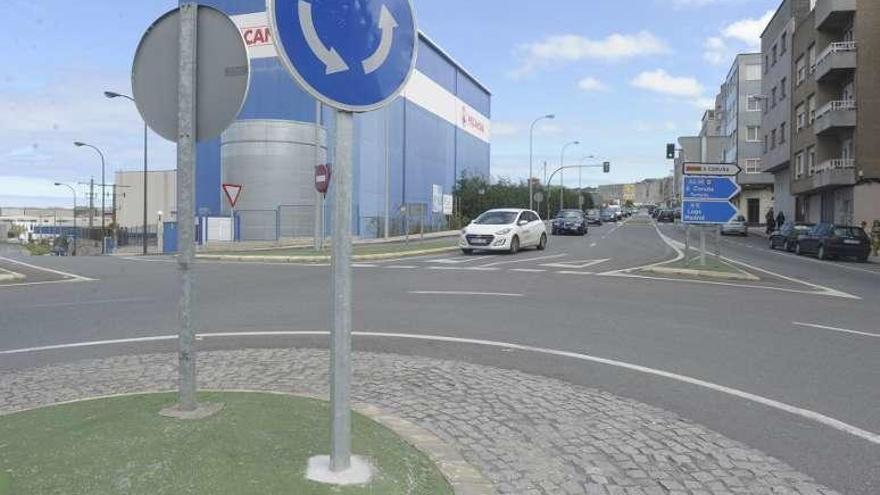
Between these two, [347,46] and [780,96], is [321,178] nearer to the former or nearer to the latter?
[347,46]

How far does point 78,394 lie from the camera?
19.4 feet

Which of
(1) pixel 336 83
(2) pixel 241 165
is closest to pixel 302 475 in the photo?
(1) pixel 336 83

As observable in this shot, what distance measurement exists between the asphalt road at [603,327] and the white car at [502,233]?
24.0 ft

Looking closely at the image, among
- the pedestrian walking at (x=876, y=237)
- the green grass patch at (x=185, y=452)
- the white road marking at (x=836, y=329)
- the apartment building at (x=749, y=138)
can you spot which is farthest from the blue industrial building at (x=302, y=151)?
the apartment building at (x=749, y=138)

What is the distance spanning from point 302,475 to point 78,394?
3.22 m

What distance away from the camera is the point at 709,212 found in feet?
67.2

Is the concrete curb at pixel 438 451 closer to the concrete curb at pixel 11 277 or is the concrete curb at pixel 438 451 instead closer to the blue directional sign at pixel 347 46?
the blue directional sign at pixel 347 46

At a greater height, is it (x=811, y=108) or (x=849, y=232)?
(x=811, y=108)

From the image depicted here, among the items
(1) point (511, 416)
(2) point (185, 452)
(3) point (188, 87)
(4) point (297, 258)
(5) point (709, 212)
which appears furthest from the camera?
(4) point (297, 258)

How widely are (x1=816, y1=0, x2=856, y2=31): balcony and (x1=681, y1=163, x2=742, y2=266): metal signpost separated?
26338 mm

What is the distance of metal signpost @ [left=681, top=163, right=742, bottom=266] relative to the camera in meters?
20.4

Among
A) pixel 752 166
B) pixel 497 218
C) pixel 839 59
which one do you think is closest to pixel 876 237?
pixel 839 59

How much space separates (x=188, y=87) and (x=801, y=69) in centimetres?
5268

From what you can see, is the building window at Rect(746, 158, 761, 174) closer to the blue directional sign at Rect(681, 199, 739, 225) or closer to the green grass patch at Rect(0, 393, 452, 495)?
the blue directional sign at Rect(681, 199, 739, 225)
